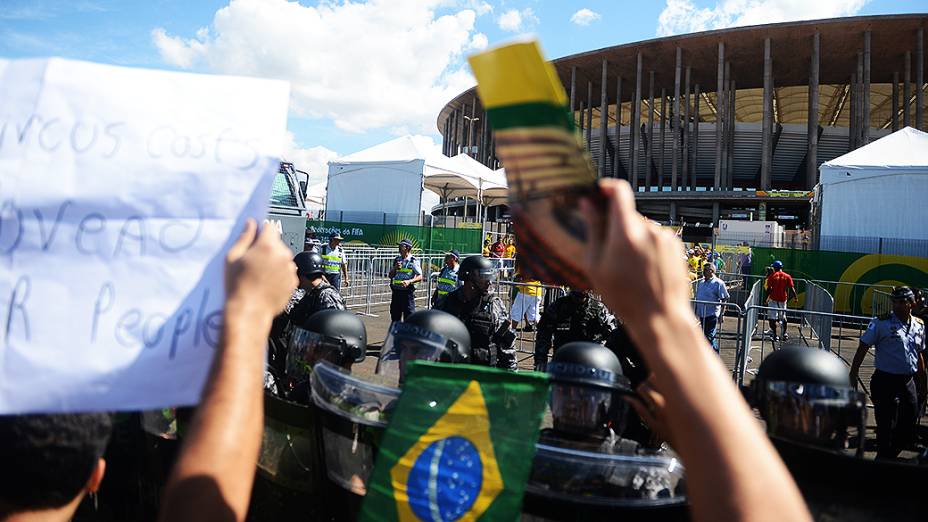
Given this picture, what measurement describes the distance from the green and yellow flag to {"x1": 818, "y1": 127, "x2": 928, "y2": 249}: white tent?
67.7 feet

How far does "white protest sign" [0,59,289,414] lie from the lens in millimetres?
1220

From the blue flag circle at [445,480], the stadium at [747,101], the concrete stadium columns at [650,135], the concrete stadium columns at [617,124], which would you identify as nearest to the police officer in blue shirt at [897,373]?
the blue flag circle at [445,480]

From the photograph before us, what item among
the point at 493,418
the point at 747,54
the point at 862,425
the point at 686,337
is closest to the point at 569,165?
the point at 686,337

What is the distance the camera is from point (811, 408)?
2.15m

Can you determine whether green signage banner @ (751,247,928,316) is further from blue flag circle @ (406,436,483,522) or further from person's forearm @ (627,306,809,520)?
person's forearm @ (627,306,809,520)

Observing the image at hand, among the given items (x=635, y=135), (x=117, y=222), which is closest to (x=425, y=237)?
(x=117, y=222)

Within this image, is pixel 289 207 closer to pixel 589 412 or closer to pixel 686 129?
pixel 589 412

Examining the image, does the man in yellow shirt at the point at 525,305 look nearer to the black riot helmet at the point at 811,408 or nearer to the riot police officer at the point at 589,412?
the riot police officer at the point at 589,412

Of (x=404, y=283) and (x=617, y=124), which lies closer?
(x=404, y=283)

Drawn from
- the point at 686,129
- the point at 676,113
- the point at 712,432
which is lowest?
the point at 712,432

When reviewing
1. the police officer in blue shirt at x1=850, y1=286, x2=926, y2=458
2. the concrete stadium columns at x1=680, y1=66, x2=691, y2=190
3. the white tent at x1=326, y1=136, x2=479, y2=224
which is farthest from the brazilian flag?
the concrete stadium columns at x1=680, y1=66, x2=691, y2=190

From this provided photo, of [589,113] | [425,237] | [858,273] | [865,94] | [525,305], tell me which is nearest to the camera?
[525,305]

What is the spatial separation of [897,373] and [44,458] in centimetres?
688

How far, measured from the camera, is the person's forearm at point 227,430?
105 centimetres
